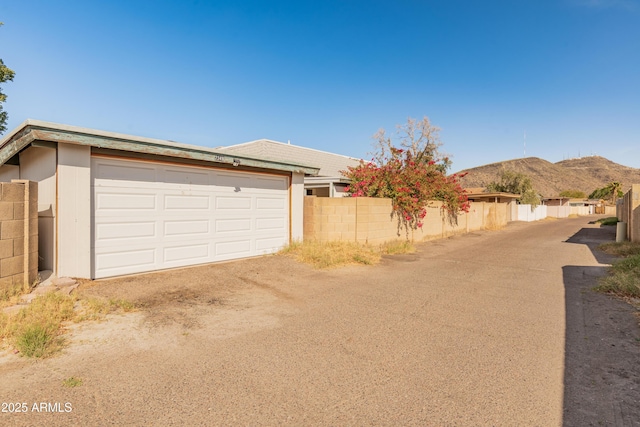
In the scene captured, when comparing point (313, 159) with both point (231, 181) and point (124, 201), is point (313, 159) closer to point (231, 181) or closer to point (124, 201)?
point (231, 181)

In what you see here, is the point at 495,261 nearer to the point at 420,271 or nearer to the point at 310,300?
the point at 420,271

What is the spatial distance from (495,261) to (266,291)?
773cm

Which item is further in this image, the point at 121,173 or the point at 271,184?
the point at 271,184

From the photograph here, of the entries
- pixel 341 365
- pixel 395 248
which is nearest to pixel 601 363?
pixel 341 365

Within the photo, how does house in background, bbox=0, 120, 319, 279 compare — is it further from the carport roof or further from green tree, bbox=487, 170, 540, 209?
green tree, bbox=487, 170, 540, 209

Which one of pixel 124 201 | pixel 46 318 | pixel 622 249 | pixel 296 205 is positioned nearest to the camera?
pixel 46 318

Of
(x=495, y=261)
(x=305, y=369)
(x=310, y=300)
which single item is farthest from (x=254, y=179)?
(x=495, y=261)

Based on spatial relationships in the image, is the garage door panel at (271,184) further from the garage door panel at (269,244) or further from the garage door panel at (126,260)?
the garage door panel at (126,260)

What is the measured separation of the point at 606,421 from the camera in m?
2.62

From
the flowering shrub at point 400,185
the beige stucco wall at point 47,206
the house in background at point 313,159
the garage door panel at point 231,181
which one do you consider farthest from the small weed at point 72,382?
the house in background at point 313,159

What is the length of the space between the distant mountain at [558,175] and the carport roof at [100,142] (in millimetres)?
78666

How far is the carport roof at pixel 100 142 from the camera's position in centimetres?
591

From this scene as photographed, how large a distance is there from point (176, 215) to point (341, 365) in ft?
19.5

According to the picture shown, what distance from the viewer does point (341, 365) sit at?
354cm
